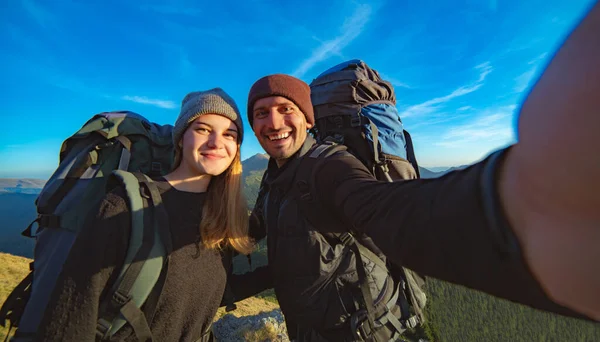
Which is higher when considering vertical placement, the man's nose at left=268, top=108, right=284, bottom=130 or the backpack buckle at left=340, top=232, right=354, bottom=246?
the man's nose at left=268, top=108, right=284, bottom=130

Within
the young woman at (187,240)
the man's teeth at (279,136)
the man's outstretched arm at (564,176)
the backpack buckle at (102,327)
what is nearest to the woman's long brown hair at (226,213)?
the young woman at (187,240)

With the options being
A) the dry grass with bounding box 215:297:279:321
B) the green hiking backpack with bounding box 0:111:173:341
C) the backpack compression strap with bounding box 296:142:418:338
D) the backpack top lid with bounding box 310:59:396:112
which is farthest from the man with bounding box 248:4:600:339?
the dry grass with bounding box 215:297:279:321

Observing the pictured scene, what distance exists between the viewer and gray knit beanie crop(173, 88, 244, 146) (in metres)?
2.42

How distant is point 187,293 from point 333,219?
1.31m

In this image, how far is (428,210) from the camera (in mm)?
936

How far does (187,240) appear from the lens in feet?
7.20

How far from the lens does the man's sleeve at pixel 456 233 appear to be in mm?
679

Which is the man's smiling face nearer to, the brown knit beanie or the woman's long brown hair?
the brown knit beanie

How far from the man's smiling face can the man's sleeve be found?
1560 mm

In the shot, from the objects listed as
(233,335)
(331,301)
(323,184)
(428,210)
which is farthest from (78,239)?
(233,335)

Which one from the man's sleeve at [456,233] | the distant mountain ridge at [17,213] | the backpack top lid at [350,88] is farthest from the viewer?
the distant mountain ridge at [17,213]

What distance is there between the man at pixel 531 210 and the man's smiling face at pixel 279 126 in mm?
1599

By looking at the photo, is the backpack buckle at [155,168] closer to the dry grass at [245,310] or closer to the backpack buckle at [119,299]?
the backpack buckle at [119,299]

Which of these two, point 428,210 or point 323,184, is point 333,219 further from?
point 428,210
